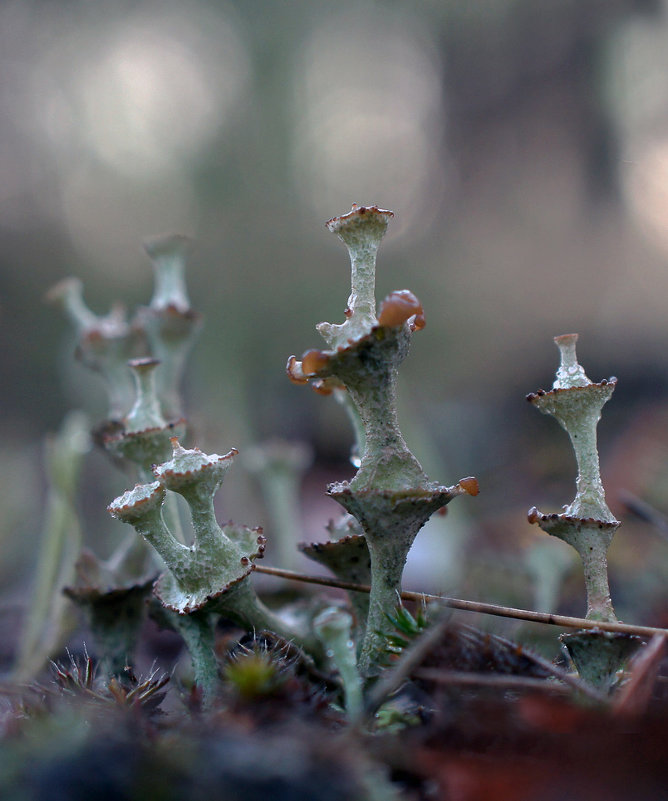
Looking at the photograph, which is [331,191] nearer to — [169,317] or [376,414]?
[169,317]

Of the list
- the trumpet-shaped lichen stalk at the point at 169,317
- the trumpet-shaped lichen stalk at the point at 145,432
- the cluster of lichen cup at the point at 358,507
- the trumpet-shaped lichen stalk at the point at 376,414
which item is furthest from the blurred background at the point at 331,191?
the trumpet-shaped lichen stalk at the point at 376,414

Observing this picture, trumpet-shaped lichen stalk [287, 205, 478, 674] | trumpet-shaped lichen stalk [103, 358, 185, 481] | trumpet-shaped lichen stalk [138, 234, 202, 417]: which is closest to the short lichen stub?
trumpet-shaped lichen stalk [287, 205, 478, 674]

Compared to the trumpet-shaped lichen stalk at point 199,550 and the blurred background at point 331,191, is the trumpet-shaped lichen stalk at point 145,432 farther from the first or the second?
the blurred background at point 331,191

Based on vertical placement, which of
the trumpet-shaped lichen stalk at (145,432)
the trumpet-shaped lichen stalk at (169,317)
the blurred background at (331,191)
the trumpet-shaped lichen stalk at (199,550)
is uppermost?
the blurred background at (331,191)

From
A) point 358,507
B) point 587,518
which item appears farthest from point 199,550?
point 587,518

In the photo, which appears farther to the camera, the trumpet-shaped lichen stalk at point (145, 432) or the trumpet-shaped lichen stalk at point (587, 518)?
the trumpet-shaped lichen stalk at point (145, 432)

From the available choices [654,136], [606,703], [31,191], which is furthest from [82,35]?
[606,703]
